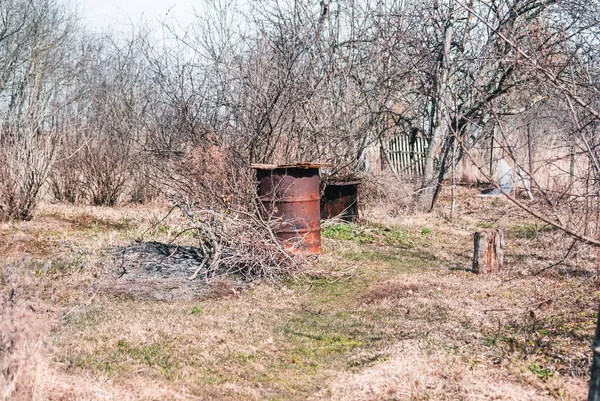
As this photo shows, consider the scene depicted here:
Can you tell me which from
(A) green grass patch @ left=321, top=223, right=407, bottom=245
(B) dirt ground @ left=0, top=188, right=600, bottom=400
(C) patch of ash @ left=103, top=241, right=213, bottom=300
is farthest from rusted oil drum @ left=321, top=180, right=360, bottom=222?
(C) patch of ash @ left=103, top=241, right=213, bottom=300

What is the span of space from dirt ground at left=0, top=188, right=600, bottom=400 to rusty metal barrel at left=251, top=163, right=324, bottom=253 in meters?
0.49

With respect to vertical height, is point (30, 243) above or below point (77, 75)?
below

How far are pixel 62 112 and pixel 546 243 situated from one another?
13845 millimetres

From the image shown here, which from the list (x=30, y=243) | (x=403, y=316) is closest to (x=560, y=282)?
(x=403, y=316)

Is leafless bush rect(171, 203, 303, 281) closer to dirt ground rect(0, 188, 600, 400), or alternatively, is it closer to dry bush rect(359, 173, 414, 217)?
dirt ground rect(0, 188, 600, 400)

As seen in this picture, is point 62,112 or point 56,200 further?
point 62,112

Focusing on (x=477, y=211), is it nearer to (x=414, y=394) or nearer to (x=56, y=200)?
(x=56, y=200)

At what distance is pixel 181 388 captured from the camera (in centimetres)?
445

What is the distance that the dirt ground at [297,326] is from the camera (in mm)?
4344

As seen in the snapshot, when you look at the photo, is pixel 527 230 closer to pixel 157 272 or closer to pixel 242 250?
pixel 242 250

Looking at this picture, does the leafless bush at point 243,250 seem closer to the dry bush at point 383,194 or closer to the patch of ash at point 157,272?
the patch of ash at point 157,272

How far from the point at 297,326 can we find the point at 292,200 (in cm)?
287

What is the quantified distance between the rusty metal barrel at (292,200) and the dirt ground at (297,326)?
0.49m

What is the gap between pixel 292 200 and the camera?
8922 mm
